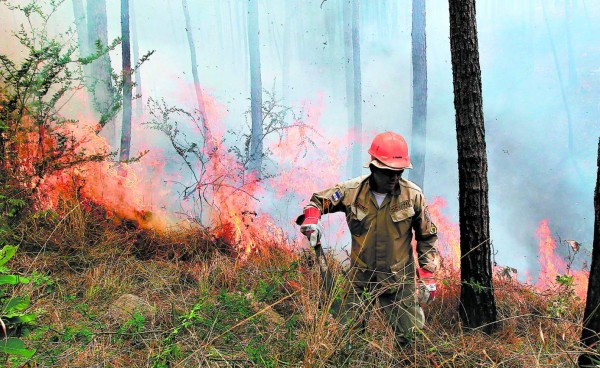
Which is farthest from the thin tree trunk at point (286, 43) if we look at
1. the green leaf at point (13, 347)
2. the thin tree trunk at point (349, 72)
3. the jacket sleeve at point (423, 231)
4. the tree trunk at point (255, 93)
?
the green leaf at point (13, 347)

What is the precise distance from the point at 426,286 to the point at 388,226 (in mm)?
528

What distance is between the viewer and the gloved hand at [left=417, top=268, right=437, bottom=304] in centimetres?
332

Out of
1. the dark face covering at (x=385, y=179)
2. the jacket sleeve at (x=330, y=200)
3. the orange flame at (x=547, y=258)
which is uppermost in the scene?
the dark face covering at (x=385, y=179)

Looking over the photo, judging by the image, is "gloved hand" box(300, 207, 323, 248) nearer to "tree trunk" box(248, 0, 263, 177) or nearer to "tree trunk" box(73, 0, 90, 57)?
"tree trunk" box(248, 0, 263, 177)

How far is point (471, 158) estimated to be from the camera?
4.24 metres

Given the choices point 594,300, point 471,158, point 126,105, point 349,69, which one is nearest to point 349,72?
point 349,69

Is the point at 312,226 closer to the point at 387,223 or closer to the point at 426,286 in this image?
Answer: the point at 387,223

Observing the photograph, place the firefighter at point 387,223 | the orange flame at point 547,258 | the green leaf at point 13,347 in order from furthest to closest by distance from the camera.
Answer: the orange flame at point 547,258 → the firefighter at point 387,223 → the green leaf at point 13,347

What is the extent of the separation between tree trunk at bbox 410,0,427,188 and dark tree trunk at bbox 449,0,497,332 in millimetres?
5426

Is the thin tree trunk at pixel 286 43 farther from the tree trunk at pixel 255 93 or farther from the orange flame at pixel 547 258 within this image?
the orange flame at pixel 547 258

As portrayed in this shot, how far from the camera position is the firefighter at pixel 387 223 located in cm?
336

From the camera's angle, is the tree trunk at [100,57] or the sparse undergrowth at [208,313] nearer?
the sparse undergrowth at [208,313]

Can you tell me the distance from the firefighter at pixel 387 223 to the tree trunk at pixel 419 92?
639 cm

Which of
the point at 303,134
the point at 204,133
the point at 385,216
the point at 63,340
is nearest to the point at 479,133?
the point at 385,216
